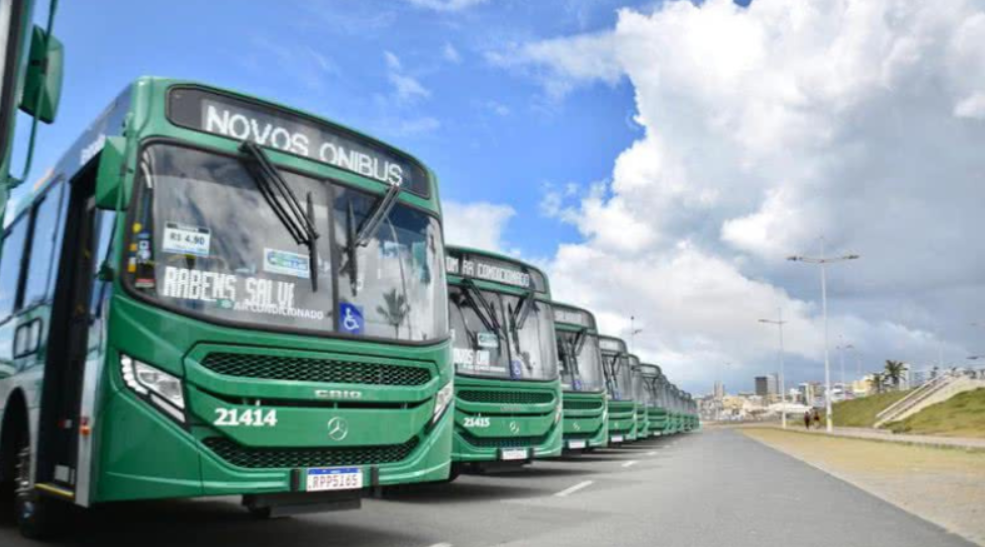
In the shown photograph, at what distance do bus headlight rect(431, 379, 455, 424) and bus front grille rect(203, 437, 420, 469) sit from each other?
0.46 m

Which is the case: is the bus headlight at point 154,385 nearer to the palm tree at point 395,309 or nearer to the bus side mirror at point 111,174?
the bus side mirror at point 111,174

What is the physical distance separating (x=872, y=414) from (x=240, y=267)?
88576 mm

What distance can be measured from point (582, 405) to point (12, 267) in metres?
10.9

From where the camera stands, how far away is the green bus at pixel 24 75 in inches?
157

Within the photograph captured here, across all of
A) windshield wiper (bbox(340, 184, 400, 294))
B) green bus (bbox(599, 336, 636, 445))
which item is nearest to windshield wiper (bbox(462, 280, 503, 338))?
windshield wiper (bbox(340, 184, 400, 294))

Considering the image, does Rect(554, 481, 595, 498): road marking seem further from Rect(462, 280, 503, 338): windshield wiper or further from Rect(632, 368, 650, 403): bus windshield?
Rect(632, 368, 650, 403): bus windshield

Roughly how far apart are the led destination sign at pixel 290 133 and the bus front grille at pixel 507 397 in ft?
13.9

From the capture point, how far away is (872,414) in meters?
85.9

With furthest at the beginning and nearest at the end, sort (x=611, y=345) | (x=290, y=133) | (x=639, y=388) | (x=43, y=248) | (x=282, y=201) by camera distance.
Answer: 1. (x=639, y=388)
2. (x=611, y=345)
3. (x=43, y=248)
4. (x=290, y=133)
5. (x=282, y=201)

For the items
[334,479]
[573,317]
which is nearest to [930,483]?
[573,317]

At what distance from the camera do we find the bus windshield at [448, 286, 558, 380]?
11984 mm

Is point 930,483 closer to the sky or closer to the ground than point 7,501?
closer to the ground

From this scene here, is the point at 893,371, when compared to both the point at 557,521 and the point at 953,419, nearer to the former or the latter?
the point at 953,419

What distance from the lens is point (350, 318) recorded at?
6.82 m
